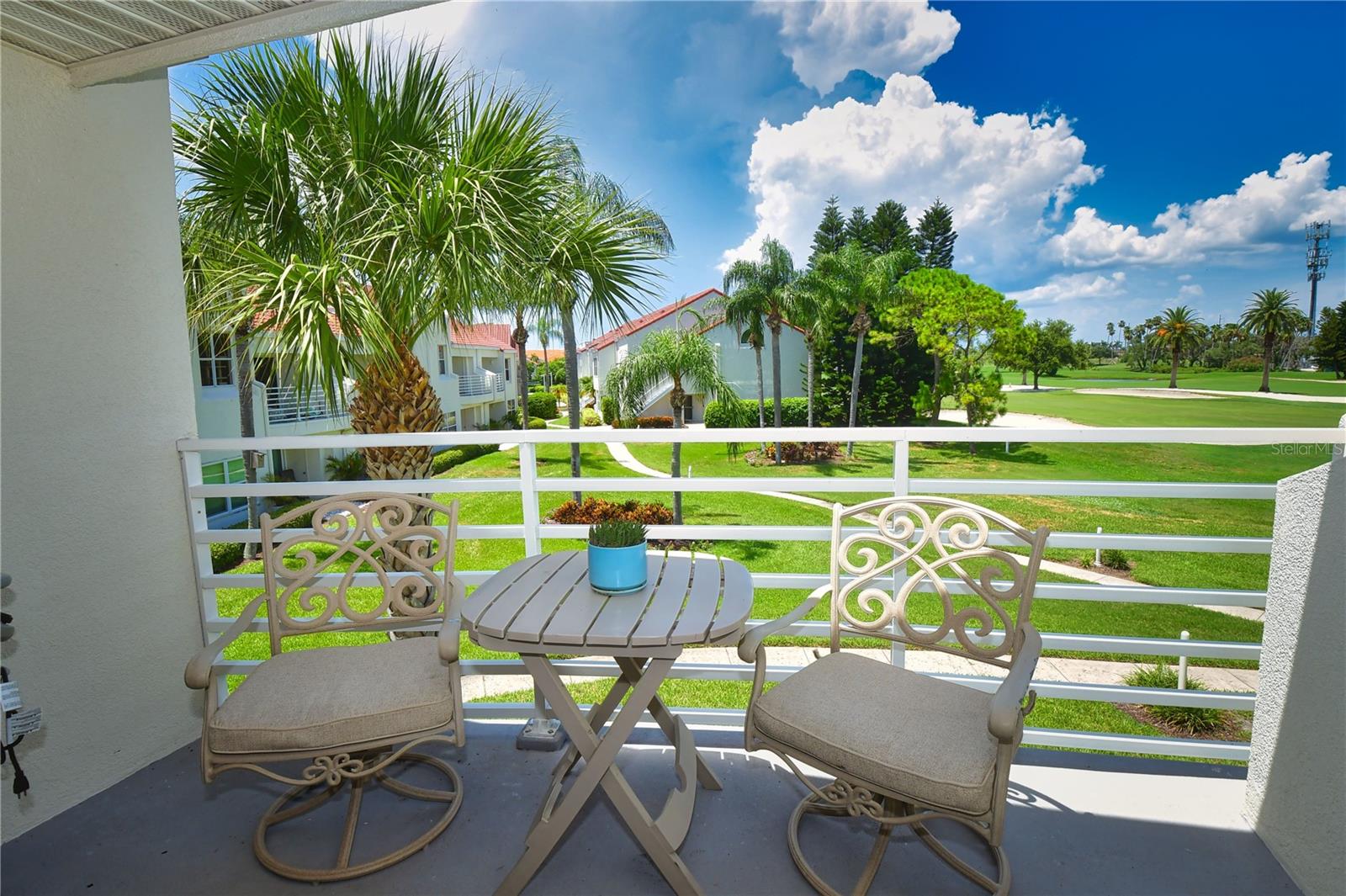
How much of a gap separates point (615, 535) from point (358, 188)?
3.01 meters

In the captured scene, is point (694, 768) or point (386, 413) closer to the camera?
point (694, 768)

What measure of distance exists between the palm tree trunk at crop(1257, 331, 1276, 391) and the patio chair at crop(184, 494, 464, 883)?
16.5m

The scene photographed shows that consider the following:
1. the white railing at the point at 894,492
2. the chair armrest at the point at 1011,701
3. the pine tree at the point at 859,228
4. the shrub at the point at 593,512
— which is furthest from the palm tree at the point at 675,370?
the pine tree at the point at 859,228

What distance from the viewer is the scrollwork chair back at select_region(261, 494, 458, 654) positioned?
6.16ft

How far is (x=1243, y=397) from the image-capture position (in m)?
16.5

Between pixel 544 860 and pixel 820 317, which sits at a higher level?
pixel 820 317

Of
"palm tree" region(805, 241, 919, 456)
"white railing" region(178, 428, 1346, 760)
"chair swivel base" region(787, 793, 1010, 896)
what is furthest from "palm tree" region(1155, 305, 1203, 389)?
"chair swivel base" region(787, 793, 1010, 896)

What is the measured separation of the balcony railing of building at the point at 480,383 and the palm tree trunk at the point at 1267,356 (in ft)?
68.5

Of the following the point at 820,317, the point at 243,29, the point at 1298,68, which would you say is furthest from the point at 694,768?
the point at 1298,68

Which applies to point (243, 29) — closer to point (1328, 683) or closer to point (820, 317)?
point (1328, 683)

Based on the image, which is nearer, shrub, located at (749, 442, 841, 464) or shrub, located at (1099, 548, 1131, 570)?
shrub, located at (1099, 548, 1131, 570)

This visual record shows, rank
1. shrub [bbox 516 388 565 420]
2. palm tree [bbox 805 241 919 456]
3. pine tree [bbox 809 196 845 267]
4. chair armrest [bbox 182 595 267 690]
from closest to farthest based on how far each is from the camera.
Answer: chair armrest [bbox 182 595 267 690] → palm tree [bbox 805 241 919 456] → shrub [bbox 516 388 565 420] → pine tree [bbox 809 196 845 267]

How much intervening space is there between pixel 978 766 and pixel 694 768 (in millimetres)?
811

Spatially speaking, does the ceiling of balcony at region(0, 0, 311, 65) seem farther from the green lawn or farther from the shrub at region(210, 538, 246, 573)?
the green lawn
